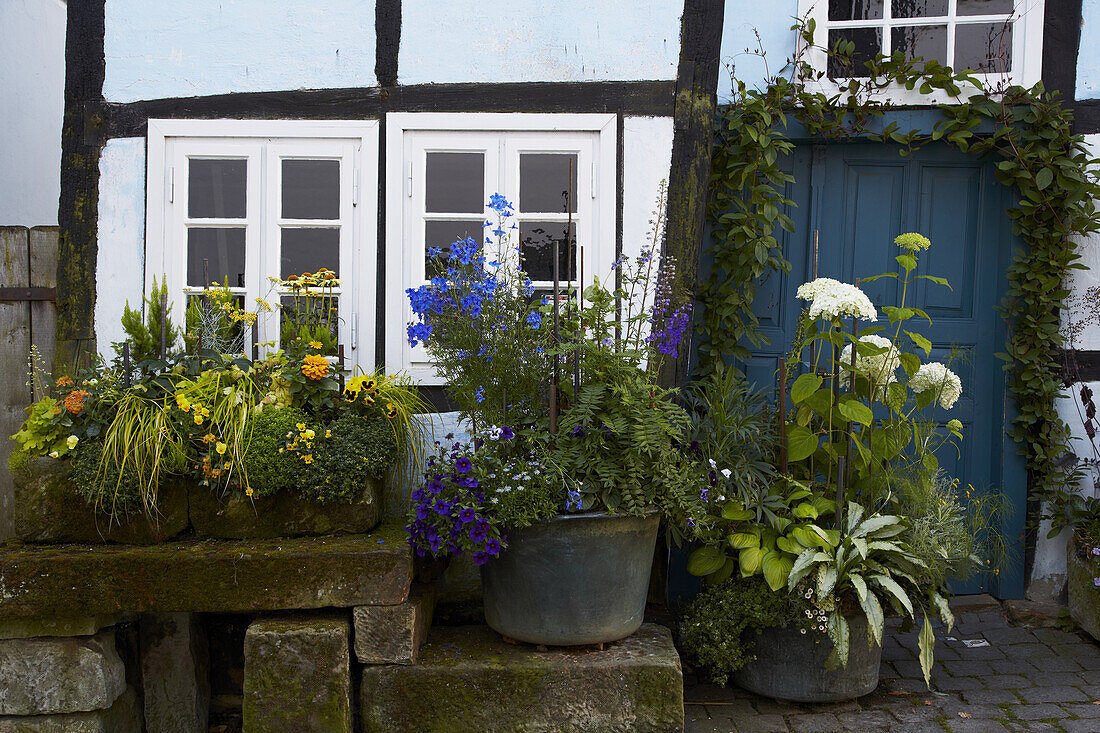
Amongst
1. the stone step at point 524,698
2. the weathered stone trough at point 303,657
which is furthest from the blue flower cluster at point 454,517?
the stone step at point 524,698

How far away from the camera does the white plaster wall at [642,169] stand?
3.66 metres

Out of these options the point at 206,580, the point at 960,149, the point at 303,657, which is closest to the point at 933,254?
the point at 960,149

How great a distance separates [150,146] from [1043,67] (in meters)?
4.34

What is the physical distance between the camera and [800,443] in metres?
3.17

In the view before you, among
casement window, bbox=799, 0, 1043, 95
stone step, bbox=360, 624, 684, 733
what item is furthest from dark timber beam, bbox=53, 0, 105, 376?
casement window, bbox=799, 0, 1043, 95

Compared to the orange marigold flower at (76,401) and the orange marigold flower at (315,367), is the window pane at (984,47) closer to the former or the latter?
the orange marigold flower at (315,367)

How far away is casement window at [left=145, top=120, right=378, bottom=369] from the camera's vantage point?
3695 millimetres

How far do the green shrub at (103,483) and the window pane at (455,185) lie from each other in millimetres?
1743

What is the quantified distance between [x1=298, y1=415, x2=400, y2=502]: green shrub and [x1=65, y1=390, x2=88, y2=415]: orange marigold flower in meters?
0.90

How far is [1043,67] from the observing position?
13.0 feet

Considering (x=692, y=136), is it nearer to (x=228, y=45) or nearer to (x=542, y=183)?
(x=542, y=183)

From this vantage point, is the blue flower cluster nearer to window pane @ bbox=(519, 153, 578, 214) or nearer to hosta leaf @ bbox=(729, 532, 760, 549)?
hosta leaf @ bbox=(729, 532, 760, 549)

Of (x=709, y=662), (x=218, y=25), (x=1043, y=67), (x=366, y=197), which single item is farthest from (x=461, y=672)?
(x=1043, y=67)

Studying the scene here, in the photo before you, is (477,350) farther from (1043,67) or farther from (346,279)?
(1043,67)
